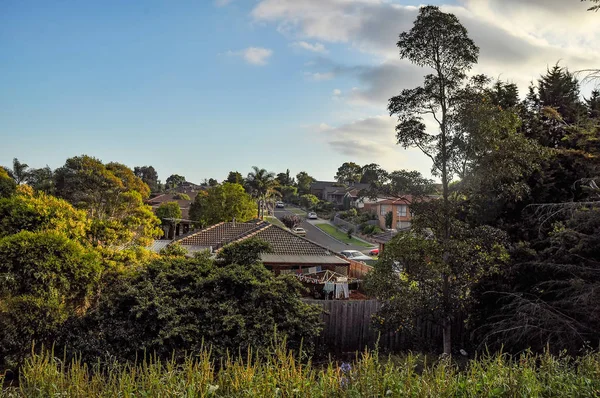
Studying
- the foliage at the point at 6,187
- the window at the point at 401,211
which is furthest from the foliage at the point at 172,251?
the window at the point at 401,211

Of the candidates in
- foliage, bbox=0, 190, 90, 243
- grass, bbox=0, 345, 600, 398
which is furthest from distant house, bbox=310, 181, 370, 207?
grass, bbox=0, 345, 600, 398

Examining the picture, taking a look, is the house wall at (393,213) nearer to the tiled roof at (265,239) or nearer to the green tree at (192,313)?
the tiled roof at (265,239)

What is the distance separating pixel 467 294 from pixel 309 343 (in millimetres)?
3960

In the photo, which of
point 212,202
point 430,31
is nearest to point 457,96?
point 430,31

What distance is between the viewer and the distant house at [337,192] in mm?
69500

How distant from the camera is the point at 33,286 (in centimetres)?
847

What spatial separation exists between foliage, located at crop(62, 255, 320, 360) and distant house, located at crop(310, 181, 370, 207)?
181 feet

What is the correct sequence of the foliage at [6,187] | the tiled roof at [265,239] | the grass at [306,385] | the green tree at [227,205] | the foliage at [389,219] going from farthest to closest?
the foliage at [389,219] → the green tree at [227,205] → the foliage at [6,187] → the tiled roof at [265,239] → the grass at [306,385]

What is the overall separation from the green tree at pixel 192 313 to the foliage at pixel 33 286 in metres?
0.55

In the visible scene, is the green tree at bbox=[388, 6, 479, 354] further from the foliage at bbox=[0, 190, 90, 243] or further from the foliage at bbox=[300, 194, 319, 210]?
the foliage at bbox=[300, 194, 319, 210]

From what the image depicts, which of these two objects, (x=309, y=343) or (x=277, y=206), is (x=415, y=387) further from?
(x=277, y=206)

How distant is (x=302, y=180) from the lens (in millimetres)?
98438

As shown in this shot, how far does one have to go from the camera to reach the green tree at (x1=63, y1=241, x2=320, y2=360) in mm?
8719

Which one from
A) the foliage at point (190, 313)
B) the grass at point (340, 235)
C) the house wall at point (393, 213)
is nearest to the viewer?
the foliage at point (190, 313)
